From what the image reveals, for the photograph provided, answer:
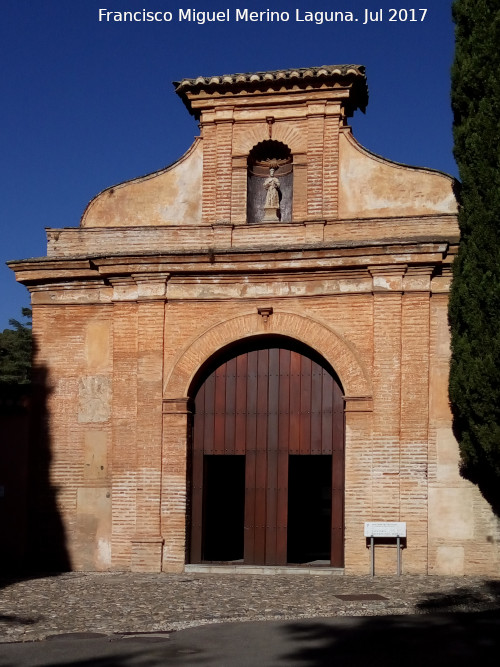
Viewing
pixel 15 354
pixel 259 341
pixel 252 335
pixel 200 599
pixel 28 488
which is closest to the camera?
pixel 200 599

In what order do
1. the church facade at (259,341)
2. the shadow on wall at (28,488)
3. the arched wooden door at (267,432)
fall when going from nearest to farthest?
the church facade at (259,341), the arched wooden door at (267,432), the shadow on wall at (28,488)

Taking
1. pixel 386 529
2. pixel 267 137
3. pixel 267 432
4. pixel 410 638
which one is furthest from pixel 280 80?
pixel 410 638

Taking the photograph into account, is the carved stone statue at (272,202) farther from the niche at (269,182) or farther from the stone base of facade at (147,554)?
the stone base of facade at (147,554)

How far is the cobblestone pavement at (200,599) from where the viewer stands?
10.6 m

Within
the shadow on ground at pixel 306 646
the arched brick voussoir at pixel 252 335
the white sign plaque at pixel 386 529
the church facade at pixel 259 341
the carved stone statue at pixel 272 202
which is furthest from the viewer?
the carved stone statue at pixel 272 202

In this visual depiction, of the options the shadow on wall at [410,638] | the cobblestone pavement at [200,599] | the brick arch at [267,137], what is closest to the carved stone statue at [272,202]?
the brick arch at [267,137]

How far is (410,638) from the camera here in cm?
941

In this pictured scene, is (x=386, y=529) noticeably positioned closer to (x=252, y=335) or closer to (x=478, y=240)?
(x=252, y=335)

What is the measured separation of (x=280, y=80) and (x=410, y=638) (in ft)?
30.2

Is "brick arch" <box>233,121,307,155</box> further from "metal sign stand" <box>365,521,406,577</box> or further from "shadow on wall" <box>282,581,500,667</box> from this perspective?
"shadow on wall" <box>282,581,500,667</box>

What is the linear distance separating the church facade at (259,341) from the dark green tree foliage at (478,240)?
68 cm

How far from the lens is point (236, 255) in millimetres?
15188

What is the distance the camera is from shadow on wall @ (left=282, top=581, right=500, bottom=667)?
8492 millimetres

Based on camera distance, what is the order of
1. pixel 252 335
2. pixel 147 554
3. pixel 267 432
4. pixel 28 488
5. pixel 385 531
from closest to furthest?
pixel 385 531 < pixel 147 554 < pixel 252 335 < pixel 267 432 < pixel 28 488
